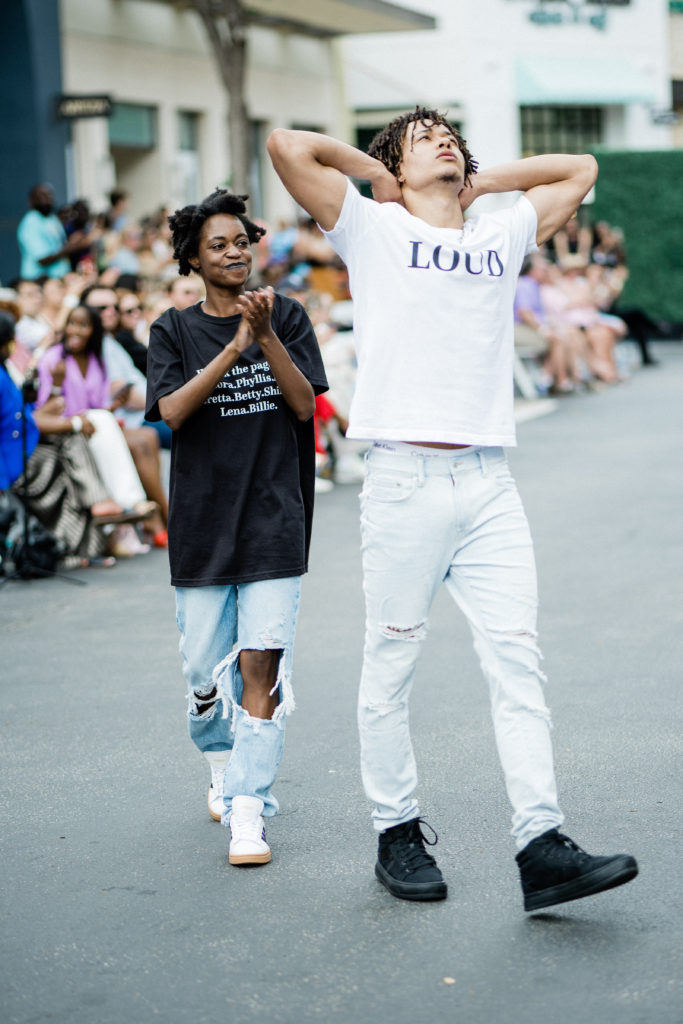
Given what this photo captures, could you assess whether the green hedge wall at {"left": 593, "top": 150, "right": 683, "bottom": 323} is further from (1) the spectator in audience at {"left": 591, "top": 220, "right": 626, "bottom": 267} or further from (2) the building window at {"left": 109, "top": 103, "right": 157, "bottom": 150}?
(2) the building window at {"left": 109, "top": 103, "right": 157, "bottom": 150}

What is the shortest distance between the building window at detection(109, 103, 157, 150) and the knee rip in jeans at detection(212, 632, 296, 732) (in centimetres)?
2123

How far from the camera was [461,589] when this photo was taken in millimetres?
4242

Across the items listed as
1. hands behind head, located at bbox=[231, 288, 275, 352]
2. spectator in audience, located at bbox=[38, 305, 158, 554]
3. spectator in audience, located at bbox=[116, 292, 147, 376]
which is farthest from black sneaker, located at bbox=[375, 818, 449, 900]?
spectator in audience, located at bbox=[116, 292, 147, 376]

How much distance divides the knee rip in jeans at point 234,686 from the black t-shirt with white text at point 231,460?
0.25 metres

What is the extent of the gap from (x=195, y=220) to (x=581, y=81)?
35762 millimetres

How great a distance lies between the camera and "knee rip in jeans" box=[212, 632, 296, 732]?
4.62 meters

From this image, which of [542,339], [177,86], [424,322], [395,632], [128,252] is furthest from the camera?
[177,86]

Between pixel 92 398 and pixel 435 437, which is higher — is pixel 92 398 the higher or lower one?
the lower one

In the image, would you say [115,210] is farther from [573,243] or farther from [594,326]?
[573,243]

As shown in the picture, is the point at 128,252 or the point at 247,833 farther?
the point at 128,252

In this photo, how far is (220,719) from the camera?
4.90 m

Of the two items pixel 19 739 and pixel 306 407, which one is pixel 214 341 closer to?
pixel 306 407

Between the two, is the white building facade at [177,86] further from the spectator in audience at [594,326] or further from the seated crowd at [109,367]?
the spectator in audience at [594,326]

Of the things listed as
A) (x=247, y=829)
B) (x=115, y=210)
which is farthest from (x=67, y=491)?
(x=115, y=210)
